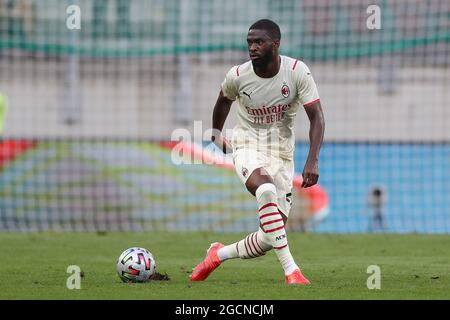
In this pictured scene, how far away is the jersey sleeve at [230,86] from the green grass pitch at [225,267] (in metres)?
1.63

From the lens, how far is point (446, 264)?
11172 millimetres

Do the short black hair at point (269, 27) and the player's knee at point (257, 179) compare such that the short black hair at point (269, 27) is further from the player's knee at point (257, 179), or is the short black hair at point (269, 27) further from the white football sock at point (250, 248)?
the white football sock at point (250, 248)

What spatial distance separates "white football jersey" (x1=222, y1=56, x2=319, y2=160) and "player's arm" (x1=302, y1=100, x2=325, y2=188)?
0.08 m

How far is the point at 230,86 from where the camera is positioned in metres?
9.51

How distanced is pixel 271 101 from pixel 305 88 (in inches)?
12.3

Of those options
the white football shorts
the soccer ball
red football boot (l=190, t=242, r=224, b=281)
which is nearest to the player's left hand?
the white football shorts

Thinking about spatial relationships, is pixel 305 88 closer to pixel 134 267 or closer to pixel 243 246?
pixel 243 246

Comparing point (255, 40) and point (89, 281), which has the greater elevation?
point (255, 40)

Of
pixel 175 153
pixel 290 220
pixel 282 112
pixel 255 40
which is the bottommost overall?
pixel 290 220

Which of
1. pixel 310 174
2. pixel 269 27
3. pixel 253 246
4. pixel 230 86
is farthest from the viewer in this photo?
pixel 230 86

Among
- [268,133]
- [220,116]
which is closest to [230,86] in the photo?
[220,116]
